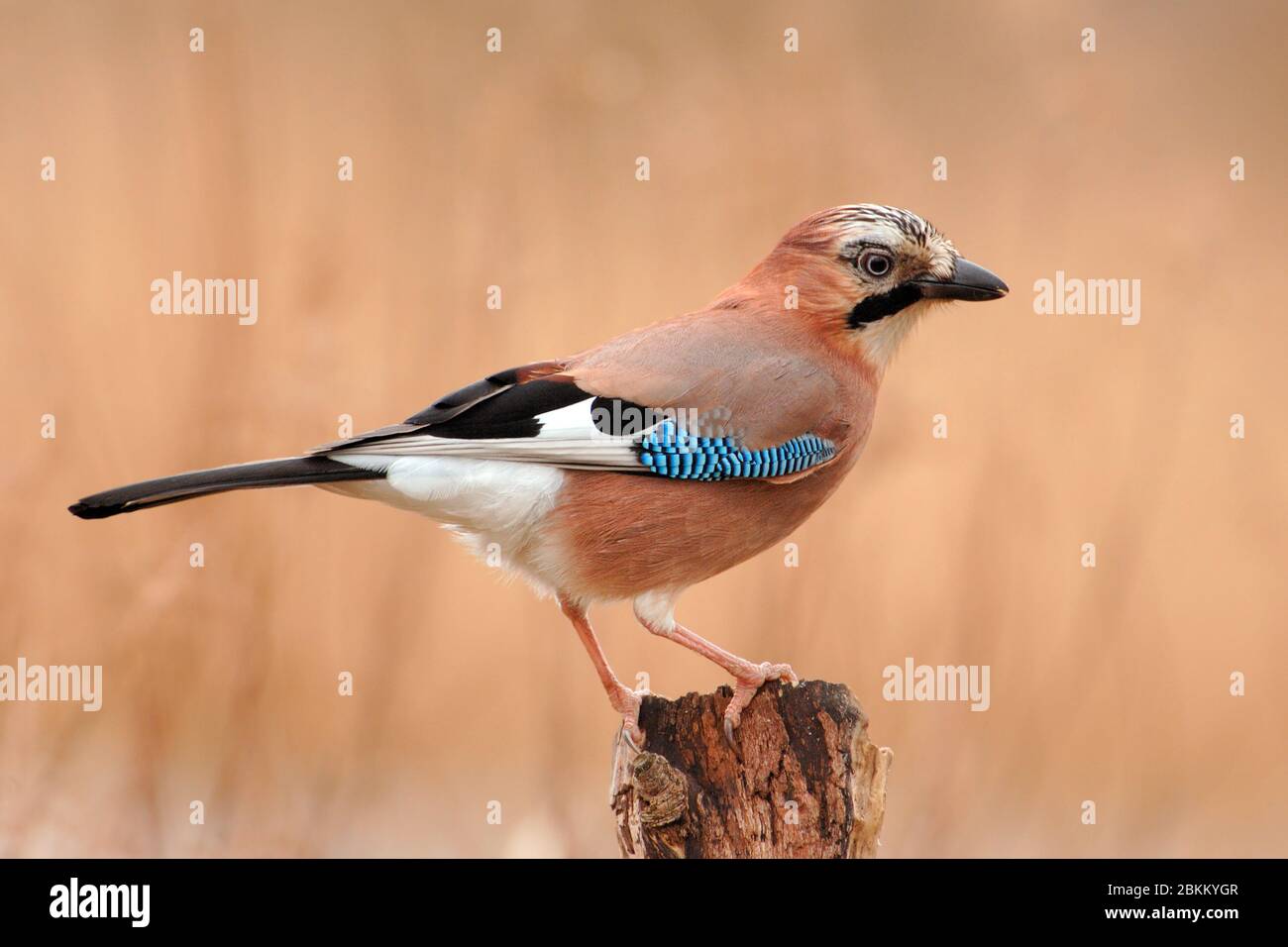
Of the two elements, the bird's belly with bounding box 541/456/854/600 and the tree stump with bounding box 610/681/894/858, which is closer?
the tree stump with bounding box 610/681/894/858

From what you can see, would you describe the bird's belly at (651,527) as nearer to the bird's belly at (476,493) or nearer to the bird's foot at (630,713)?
the bird's belly at (476,493)

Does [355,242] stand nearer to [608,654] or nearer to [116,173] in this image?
[116,173]

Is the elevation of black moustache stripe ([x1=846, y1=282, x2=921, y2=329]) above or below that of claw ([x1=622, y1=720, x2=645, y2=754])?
above

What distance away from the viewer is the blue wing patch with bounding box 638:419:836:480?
17.3 ft

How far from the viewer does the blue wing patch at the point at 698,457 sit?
5.26 m

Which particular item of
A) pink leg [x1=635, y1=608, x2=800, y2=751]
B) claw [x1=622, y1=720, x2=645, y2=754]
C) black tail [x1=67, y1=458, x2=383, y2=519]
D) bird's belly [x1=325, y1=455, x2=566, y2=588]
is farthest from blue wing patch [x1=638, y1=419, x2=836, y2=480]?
black tail [x1=67, y1=458, x2=383, y2=519]

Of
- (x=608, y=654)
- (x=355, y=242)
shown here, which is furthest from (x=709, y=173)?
(x=608, y=654)

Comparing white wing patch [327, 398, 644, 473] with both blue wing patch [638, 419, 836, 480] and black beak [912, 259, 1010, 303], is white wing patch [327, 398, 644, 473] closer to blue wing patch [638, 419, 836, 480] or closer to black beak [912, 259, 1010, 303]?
blue wing patch [638, 419, 836, 480]

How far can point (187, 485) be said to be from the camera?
15.4 ft

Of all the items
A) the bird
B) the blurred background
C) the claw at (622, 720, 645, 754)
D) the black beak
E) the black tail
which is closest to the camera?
the black tail

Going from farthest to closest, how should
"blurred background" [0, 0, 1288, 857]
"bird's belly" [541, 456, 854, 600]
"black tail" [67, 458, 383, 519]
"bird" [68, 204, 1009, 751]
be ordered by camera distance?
"blurred background" [0, 0, 1288, 857] → "bird's belly" [541, 456, 854, 600] → "bird" [68, 204, 1009, 751] → "black tail" [67, 458, 383, 519]

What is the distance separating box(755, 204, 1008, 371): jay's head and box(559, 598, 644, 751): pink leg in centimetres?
144

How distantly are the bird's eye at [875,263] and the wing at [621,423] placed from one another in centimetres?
70

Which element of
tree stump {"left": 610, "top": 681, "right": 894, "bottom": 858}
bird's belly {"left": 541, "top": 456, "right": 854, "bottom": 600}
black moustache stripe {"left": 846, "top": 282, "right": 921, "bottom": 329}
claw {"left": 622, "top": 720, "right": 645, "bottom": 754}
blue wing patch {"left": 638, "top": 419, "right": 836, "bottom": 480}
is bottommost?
tree stump {"left": 610, "top": 681, "right": 894, "bottom": 858}
